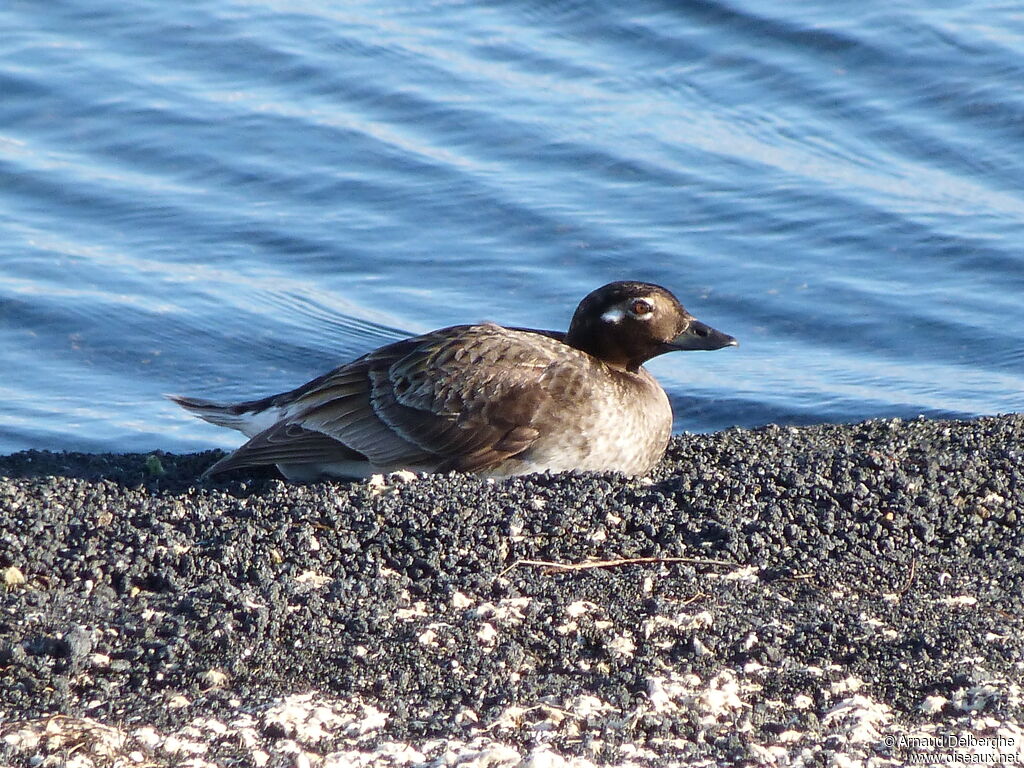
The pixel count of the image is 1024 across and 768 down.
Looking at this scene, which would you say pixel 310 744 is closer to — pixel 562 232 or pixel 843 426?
pixel 843 426

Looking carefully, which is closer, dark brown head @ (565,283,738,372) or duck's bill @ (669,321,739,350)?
dark brown head @ (565,283,738,372)

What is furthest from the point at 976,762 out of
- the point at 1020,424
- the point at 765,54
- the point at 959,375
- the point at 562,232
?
the point at 765,54

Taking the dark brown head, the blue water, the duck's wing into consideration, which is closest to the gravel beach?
the duck's wing

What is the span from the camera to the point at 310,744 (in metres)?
4.50

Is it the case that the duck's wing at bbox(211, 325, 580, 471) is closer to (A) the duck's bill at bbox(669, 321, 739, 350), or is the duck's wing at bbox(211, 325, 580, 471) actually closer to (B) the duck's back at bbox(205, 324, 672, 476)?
(B) the duck's back at bbox(205, 324, 672, 476)

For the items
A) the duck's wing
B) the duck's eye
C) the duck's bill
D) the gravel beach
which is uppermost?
the duck's eye

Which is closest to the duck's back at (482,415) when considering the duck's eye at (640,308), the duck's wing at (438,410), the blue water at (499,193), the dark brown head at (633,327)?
the duck's wing at (438,410)

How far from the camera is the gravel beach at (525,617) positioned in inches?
180

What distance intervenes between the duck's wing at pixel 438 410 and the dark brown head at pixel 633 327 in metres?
0.29

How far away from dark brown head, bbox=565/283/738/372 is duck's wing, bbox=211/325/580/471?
11.3 inches

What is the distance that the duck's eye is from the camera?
25.7ft

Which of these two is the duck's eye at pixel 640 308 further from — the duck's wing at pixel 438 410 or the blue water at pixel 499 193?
the blue water at pixel 499 193

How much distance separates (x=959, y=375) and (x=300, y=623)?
7.23 m

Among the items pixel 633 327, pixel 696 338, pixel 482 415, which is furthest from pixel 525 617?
pixel 696 338
